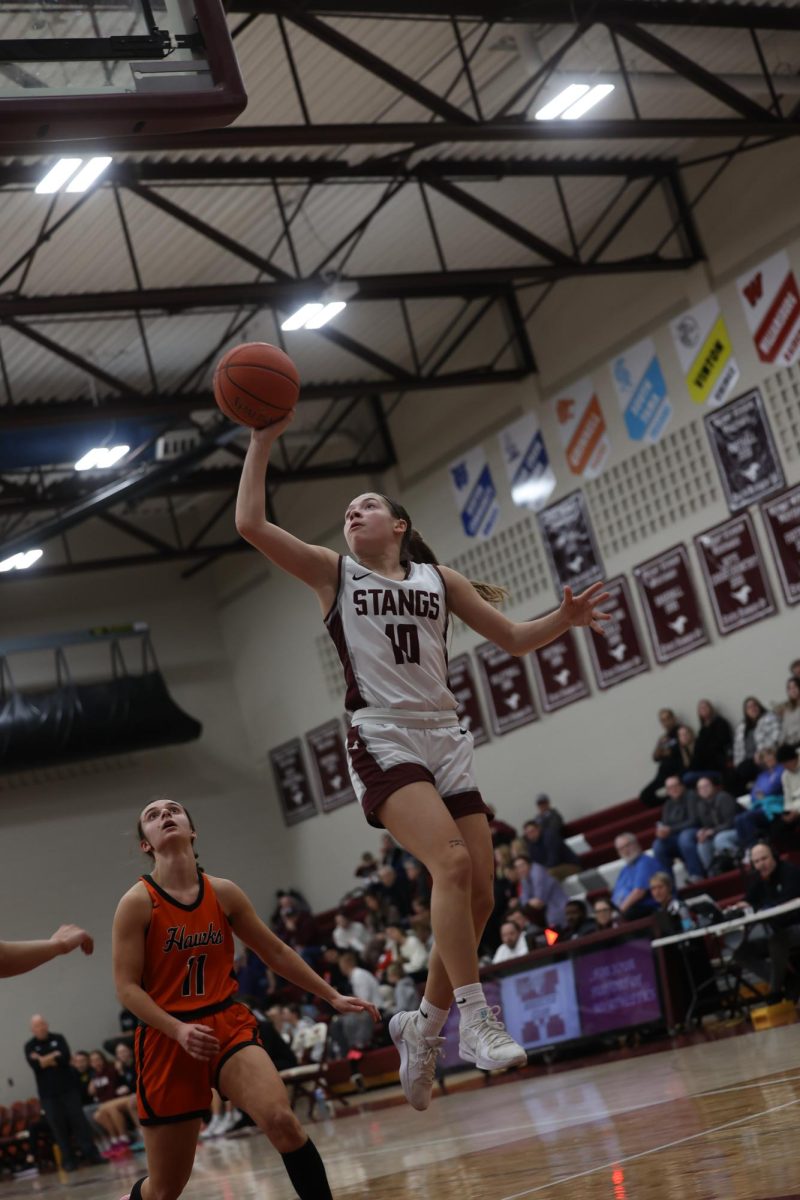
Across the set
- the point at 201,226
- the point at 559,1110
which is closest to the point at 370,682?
the point at 559,1110

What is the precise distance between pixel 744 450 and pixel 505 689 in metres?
5.42

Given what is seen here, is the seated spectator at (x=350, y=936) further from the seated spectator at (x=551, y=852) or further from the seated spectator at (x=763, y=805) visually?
→ the seated spectator at (x=763, y=805)

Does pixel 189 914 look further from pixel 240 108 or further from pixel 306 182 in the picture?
pixel 306 182

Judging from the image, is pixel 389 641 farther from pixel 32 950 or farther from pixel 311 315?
pixel 311 315

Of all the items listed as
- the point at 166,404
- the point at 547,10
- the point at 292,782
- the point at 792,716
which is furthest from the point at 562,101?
the point at 292,782

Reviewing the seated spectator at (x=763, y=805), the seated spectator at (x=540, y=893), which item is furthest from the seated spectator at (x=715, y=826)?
the seated spectator at (x=540, y=893)

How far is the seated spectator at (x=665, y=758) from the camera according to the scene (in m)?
18.6

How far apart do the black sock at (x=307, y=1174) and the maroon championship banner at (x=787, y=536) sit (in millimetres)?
13608

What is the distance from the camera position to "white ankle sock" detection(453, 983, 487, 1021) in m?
5.20

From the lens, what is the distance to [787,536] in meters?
17.9

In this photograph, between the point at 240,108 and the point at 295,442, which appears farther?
the point at 295,442

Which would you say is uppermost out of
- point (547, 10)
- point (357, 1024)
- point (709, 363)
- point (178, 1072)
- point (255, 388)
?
point (547, 10)

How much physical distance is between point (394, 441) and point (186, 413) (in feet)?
18.4

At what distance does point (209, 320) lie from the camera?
794 inches
